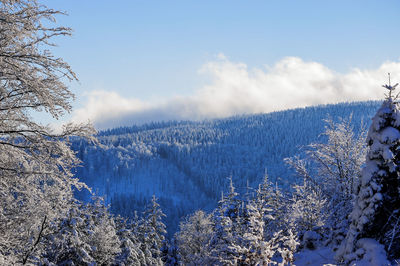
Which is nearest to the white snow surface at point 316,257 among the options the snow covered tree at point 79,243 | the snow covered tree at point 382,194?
the snow covered tree at point 382,194

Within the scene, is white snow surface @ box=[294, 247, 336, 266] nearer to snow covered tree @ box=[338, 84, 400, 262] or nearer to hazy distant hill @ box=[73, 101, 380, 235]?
snow covered tree @ box=[338, 84, 400, 262]

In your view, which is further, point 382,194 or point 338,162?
point 338,162

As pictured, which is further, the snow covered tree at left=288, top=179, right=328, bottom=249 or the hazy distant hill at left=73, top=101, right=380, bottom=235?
the hazy distant hill at left=73, top=101, right=380, bottom=235

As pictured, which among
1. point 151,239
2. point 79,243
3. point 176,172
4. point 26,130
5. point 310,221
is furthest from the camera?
point 176,172

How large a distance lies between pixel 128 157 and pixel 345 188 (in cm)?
17603

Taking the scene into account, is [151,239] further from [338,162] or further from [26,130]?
[26,130]

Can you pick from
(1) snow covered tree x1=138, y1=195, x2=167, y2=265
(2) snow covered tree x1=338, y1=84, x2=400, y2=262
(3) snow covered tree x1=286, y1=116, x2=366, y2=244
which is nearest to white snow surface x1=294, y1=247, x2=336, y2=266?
(2) snow covered tree x1=338, y1=84, x2=400, y2=262

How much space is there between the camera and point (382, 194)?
7.04 metres

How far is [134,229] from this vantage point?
3338 centimetres

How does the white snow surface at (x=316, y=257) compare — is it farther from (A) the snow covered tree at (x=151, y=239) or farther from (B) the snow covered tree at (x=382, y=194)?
(A) the snow covered tree at (x=151, y=239)

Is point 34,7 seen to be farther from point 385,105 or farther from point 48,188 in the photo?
point 385,105

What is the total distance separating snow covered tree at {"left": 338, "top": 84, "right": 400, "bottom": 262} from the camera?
699 centimetres

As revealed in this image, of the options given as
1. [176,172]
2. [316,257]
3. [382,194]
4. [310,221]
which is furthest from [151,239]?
[176,172]

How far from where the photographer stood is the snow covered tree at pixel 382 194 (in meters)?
6.99
